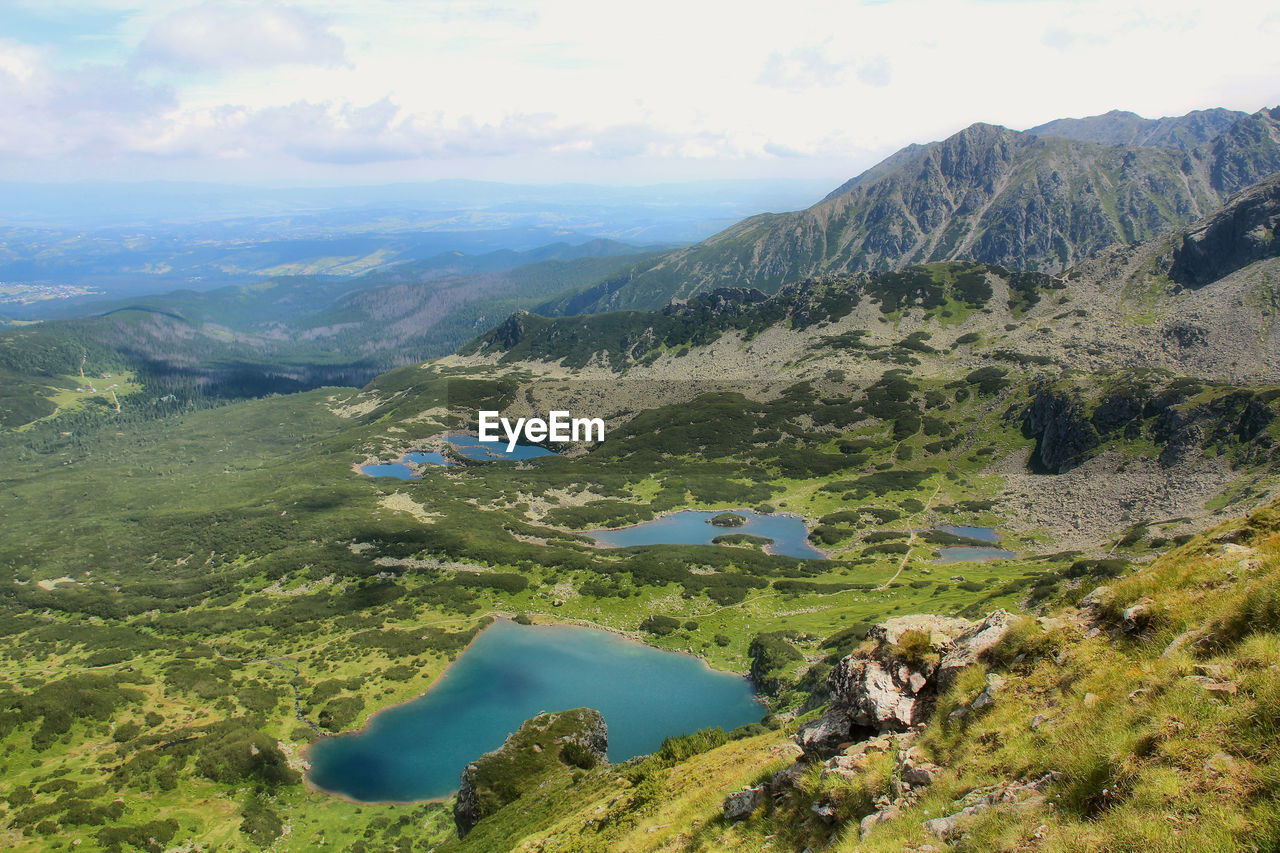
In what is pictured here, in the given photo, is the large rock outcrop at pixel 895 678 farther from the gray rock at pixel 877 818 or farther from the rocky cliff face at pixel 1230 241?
the rocky cliff face at pixel 1230 241

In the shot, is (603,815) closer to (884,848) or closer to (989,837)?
(884,848)

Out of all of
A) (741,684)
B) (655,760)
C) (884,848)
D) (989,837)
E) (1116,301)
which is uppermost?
(1116,301)

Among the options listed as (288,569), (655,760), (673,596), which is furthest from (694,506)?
(655,760)

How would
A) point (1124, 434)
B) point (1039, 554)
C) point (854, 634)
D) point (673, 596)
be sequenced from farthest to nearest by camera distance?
point (1124, 434), point (1039, 554), point (673, 596), point (854, 634)

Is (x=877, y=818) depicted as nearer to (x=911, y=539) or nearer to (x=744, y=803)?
(x=744, y=803)

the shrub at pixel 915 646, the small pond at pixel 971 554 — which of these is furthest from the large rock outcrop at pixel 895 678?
the small pond at pixel 971 554
